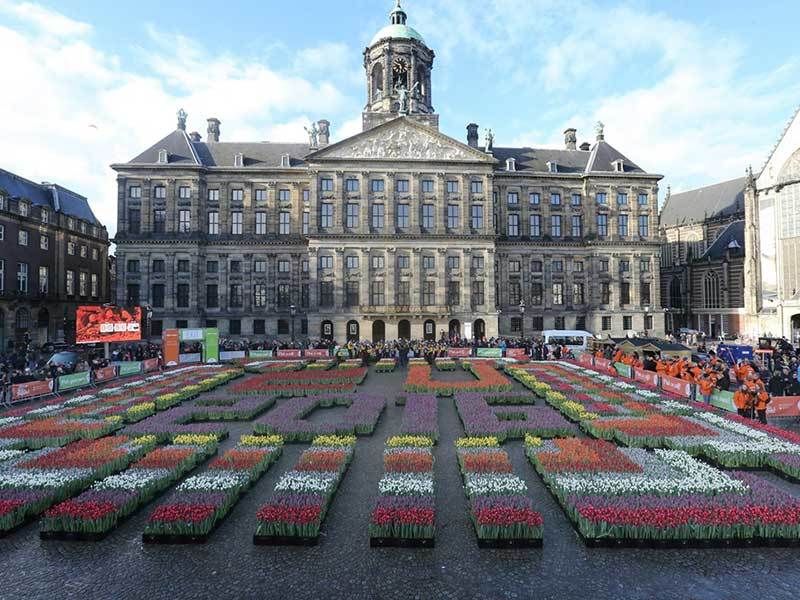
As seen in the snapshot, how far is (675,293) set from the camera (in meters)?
81.3

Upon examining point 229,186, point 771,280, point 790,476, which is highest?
point 229,186

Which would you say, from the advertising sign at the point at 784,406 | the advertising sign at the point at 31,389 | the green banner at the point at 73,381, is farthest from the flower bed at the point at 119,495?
the advertising sign at the point at 784,406

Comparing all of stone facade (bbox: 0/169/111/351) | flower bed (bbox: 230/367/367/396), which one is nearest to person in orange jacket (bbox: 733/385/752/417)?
flower bed (bbox: 230/367/367/396)

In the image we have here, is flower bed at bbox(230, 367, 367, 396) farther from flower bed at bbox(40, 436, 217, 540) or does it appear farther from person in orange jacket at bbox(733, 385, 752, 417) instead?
person in orange jacket at bbox(733, 385, 752, 417)

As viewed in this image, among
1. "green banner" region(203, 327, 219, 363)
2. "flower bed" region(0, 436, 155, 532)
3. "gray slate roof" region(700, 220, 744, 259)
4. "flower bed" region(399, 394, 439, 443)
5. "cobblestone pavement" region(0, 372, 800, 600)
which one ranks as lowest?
"cobblestone pavement" region(0, 372, 800, 600)

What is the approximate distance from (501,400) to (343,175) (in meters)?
40.7

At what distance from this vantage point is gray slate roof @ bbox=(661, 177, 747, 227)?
78000 mm

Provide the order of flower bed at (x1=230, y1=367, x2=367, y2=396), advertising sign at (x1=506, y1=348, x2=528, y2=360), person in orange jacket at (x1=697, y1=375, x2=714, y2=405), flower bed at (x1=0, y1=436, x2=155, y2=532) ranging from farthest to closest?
advertising sign at (x1=506, y1=348, x2=528, y2=360), flower bed at (x1=230, y1=367, x2=367, y2=396), person in orange jacket at (x1=697, y1=375, x2=714, y2=405), flower bed at (x1=0, y1=436, x2=155, y2=532)

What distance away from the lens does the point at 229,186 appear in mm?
61406

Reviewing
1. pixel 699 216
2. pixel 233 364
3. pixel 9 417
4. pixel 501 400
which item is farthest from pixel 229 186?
pixel 699 216

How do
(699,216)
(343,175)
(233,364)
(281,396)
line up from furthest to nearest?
(699,216)
(343,175)
(233,364)
(281,396)

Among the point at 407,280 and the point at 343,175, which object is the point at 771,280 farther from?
the point at 343,175

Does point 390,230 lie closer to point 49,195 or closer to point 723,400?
point 723,400

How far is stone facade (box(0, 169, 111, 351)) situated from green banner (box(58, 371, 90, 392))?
33.9 metres
